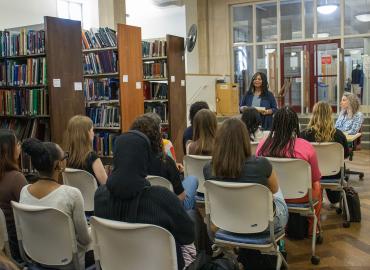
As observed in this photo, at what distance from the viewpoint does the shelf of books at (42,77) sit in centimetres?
529

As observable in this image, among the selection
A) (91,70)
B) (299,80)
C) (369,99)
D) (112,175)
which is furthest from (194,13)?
(112,175)

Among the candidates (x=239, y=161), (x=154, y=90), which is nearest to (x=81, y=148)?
(x=239, y=161)

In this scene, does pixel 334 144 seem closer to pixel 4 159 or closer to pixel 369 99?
pixel 4 159

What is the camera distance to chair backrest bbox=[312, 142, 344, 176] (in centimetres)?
398

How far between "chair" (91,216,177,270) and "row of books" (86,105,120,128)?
184 inches

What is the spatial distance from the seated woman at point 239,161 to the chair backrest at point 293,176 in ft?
1.57

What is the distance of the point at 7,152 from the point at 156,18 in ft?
47.2

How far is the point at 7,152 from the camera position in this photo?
2.76 m

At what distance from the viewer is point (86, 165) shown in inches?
131

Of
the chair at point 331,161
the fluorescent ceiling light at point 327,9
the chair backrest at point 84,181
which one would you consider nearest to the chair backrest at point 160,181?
the chair backrest at point 84,181

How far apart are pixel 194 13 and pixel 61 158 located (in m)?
11.1

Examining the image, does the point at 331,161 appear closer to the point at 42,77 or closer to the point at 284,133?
the point at 284,133

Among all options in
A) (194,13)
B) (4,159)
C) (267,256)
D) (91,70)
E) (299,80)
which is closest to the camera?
(4,159)

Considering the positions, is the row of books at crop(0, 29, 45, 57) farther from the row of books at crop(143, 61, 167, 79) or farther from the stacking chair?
the stacking chair
